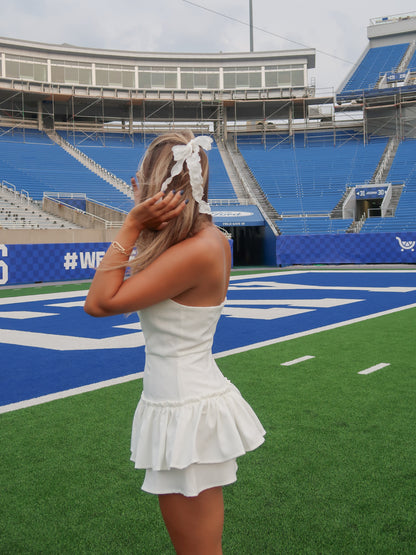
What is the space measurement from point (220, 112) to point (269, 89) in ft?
11.6

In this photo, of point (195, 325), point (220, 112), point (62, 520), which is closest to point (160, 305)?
point (195, 325)

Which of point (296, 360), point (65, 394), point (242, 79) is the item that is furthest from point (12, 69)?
point (65, 394)

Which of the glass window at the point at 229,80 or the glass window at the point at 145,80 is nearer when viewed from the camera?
the glass window at the point at 145,80

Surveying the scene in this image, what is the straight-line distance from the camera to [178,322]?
1.80 metres

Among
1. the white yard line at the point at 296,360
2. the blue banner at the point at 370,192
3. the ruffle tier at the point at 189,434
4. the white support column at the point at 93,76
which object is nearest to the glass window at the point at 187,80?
the white support column at the point at 93,76

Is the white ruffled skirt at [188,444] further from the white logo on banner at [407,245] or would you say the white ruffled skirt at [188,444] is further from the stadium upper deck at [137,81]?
the stadium upper deck at [137,81]

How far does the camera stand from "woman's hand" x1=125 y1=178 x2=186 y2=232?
66.5 inches

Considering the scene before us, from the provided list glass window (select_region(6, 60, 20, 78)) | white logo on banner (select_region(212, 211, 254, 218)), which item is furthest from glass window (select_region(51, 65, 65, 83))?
white logo on banner (select_region(212, 211, 254, 218))

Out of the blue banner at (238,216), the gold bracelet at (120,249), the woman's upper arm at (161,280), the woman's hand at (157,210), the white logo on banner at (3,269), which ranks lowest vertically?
the white logo on banner at (3,269)

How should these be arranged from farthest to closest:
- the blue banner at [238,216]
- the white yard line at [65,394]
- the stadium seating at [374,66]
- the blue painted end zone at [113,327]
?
the stadium seating at [374,66], the blue banner at [238,216], the blue painted end zone at [113,327], the white yard line at [65,394]

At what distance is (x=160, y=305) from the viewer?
1.79 metres

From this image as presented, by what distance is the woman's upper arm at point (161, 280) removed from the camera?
1.70 meters

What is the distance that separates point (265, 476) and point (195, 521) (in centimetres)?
184

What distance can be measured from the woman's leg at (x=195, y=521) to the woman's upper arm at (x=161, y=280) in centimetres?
61
